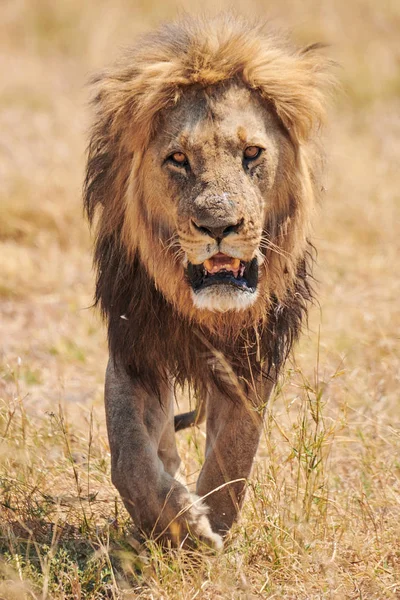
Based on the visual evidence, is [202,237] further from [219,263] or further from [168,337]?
[168,337]

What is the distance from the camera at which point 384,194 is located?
8.79 m

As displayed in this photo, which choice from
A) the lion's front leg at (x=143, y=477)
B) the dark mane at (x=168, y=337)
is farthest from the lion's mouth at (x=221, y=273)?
the lion's front leg at (x=143, y=477)

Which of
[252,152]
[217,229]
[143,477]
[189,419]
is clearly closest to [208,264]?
[217,229]

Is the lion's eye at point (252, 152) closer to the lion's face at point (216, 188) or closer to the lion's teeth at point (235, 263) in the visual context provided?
the lion's face at point (216, 188)

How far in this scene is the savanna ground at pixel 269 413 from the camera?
347cm

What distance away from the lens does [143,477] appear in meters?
3.50

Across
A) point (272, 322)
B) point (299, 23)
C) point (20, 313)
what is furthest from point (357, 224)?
point (299, 23)

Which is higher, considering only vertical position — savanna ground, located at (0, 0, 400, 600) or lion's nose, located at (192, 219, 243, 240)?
lion's nose, located at (192, 219, 243, 240)

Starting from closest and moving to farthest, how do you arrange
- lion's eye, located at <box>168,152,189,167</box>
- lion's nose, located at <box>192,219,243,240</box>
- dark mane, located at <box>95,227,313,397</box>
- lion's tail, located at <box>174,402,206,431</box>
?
lion's nose, located at <box>192,219,243,240</box> < lion's eye, located at <box>168,152,189,167</box> < dark mane, located at <box>95,227,313,397</box> < lion's tail, located at <box>174,402,206,431</box>

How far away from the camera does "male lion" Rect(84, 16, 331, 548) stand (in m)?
3.52

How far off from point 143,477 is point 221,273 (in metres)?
0.71

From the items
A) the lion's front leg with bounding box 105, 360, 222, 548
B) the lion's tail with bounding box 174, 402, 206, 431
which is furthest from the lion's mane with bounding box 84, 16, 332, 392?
the lion's tail with bounding box 174, 402, 206, 431

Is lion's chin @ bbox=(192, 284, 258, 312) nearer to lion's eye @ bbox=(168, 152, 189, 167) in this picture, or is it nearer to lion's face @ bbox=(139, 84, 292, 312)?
lion's face @ bbox=(139, 84, 292, 312)

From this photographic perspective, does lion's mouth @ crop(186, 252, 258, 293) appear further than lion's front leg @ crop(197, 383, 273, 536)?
No
